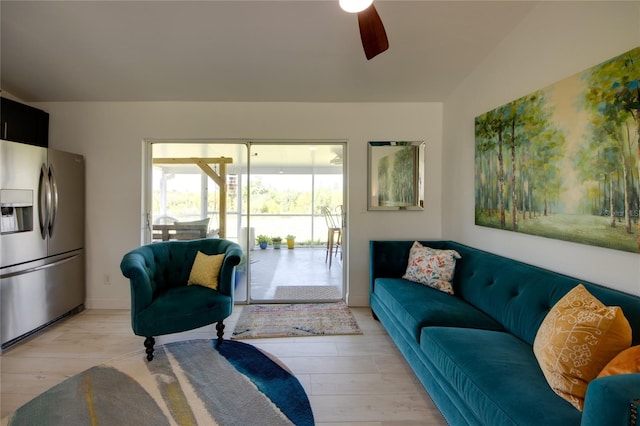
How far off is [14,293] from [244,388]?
7.32 feet

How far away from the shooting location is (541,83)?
1956mm

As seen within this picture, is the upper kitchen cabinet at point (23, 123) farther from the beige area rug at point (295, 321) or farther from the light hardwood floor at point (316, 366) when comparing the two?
the beige area rug at point (295, 321)

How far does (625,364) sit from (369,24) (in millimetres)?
1708

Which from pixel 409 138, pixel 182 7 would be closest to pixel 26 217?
pixel 182 7

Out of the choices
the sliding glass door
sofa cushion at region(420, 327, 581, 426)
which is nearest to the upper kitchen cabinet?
the sliding glass door

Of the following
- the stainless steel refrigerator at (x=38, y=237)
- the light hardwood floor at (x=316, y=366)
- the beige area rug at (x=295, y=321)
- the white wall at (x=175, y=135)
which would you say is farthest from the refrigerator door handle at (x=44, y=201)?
the beige area rug at (x=295, y=321)

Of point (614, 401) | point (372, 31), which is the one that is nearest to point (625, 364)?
point (614, 401)

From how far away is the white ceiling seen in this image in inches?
83.2

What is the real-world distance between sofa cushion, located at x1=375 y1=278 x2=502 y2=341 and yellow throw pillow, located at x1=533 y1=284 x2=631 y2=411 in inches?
24.0

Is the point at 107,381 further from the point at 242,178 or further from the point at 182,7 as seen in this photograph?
the point at 182,7

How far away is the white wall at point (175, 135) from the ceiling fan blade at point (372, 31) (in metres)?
1.93

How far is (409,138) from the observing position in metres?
3.42

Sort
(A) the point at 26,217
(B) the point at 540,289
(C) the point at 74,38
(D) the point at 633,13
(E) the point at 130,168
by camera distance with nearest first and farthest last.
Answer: (D) the point at 633,13 < (B) the point at 540,289 < (C) the point at 74,38 < (A) the point at 26,217 < (E) the point at 130,168

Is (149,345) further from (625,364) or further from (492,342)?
(625,364)
